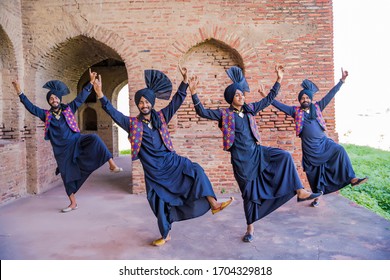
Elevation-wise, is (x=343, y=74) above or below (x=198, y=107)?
above

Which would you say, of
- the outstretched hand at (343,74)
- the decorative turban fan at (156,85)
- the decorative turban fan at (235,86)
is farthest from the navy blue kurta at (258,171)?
the outstretched hand at (343,74)

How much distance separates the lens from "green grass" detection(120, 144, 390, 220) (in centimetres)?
810

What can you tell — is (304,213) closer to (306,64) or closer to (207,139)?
(207,139)

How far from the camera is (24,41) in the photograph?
24.6 ft

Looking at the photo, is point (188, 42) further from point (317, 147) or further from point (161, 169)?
point (161, 169)

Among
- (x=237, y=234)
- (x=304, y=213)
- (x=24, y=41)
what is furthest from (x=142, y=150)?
(x=24, y=41)

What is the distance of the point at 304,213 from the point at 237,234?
165 cm

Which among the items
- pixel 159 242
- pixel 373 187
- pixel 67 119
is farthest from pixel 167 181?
pixel 373 187

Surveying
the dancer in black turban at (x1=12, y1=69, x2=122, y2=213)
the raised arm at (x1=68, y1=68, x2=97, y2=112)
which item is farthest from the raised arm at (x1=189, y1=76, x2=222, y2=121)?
the dancer in black turban at (x1=12, y1=69, x2=122, y2=213)

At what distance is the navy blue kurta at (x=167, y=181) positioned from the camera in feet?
13.7

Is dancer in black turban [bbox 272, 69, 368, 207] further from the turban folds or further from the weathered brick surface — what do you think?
the weathered brick surface

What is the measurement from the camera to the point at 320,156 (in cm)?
566

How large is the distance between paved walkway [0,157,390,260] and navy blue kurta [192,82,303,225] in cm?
56

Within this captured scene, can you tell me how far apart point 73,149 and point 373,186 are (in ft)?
29.2
